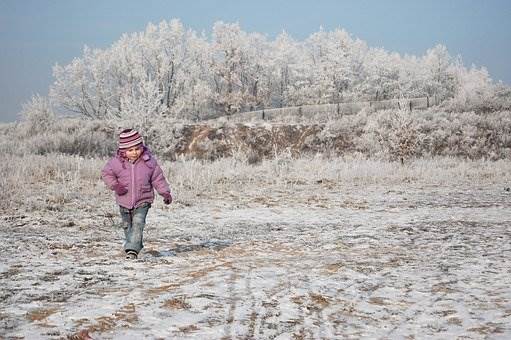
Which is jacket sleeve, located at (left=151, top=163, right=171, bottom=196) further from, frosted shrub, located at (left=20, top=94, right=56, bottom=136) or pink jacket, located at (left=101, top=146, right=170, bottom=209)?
frosted shrub, located at (left=20, top=94, right=56, bottom=136)

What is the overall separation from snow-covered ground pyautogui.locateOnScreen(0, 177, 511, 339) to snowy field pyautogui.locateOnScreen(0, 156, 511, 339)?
0.05ft

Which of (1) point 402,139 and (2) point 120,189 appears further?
(1) point 402,139

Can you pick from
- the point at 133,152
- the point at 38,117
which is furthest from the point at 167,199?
the point at 38,117

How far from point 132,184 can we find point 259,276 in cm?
193

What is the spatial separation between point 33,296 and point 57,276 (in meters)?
0.74

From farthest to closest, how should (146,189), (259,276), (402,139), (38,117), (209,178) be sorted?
(38,117) < (402,139) < (209,178) < (146,189) < (259,276)

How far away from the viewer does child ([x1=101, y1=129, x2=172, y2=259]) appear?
18.8ft

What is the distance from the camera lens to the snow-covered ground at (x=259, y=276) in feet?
11.5

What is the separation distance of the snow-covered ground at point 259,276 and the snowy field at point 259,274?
2 cm

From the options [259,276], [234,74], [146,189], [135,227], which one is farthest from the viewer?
[234,74]

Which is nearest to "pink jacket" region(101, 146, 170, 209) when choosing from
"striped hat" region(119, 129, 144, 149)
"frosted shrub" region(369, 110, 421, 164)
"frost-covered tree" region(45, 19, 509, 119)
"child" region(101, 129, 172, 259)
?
"child" region(101, 129, 172, 259)

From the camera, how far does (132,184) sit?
5.78 meters

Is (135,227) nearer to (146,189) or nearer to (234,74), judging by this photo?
(146,189)

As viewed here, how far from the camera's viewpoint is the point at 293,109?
47938mm
